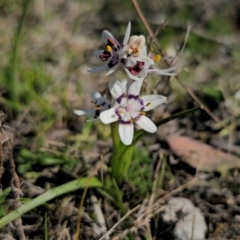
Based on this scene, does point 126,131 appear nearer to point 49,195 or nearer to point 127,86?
point 127,86

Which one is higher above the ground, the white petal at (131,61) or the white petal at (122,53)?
the white petal at (122,53)

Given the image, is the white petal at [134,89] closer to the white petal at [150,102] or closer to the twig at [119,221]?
the white petal at [150,102]

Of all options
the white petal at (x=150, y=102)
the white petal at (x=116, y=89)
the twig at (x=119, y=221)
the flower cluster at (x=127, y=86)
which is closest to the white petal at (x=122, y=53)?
the flower cluster at (x=127, y=86)

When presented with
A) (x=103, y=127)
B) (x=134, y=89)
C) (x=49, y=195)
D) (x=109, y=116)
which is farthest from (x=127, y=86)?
(x=103, y=127)

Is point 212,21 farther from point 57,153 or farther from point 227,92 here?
point 57,153

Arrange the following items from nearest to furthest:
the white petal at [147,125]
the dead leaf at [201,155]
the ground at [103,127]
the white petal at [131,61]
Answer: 1. the white petal at [131,61]
2. the white petal at [147,125]
3. the ground at [103,127]
4. the dead leaf at [201,155]

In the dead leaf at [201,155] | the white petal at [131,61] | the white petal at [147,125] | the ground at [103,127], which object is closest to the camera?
the white petal at [131,61]

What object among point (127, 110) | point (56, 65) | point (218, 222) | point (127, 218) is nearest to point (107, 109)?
point (127, 110)

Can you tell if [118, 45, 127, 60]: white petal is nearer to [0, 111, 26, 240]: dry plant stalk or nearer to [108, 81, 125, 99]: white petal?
[108, 81, 125, 99]: white petal
